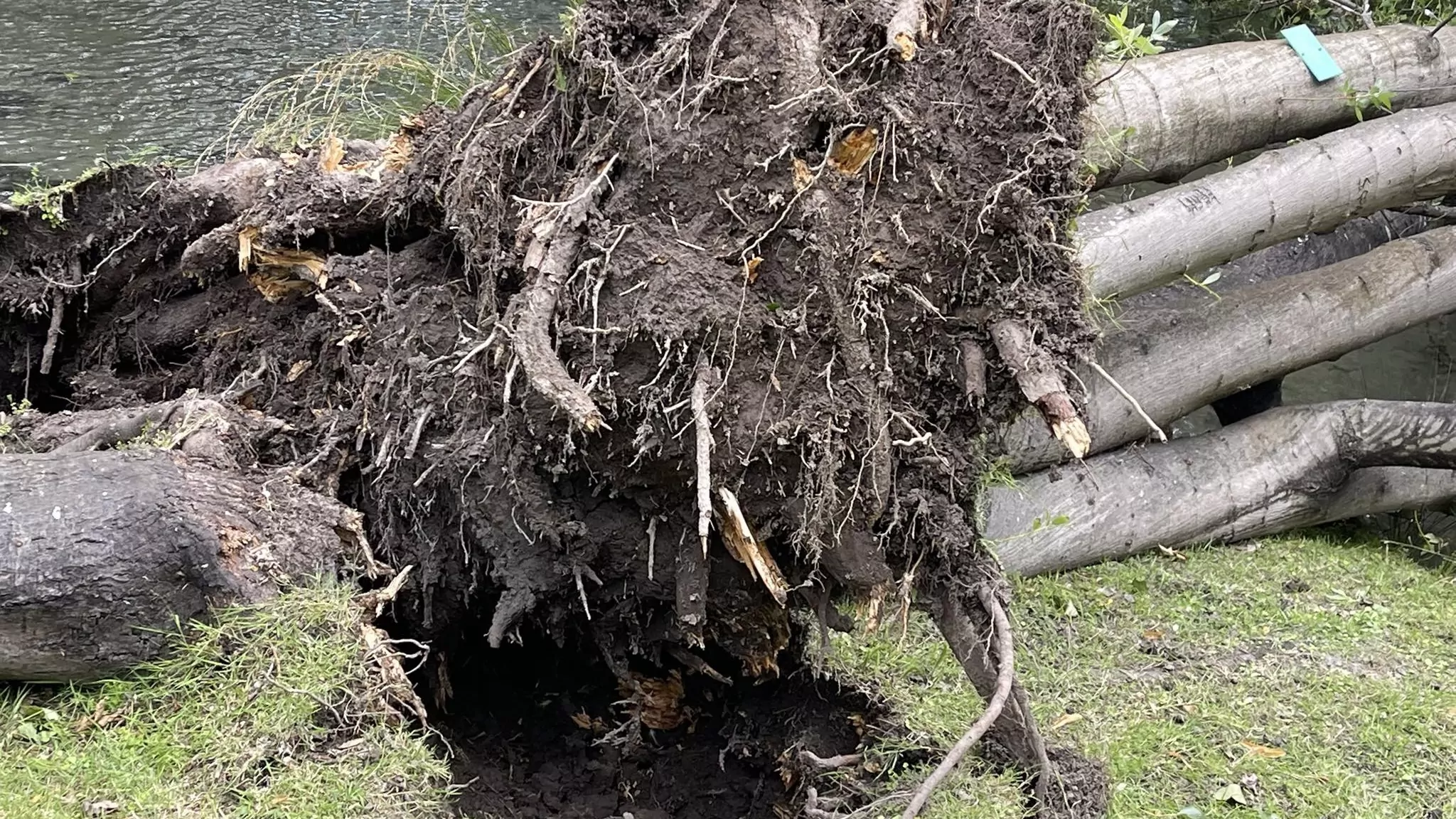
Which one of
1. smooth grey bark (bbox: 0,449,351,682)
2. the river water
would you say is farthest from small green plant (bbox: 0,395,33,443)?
the river water

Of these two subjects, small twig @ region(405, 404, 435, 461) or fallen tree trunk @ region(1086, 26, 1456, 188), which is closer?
small twig @ region(405, 404, 435, 461)

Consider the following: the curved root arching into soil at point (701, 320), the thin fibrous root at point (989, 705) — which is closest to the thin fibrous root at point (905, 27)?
the curved root arching into soil at point (701, 320)

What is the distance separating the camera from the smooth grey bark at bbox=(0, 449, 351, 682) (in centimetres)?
241

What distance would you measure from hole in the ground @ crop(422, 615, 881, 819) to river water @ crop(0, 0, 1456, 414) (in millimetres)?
3646

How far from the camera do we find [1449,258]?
207 inches

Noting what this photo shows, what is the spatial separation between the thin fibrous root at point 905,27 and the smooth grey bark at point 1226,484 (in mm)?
2148

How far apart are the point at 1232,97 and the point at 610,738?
3329 millimetres

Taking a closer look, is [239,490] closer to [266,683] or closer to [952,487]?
[266,683]

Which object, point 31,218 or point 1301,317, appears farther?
point 1301,317

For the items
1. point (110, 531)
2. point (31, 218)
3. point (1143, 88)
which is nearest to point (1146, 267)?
point (1143, 88)

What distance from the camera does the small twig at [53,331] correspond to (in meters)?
3.44

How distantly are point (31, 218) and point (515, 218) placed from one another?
5.80ft

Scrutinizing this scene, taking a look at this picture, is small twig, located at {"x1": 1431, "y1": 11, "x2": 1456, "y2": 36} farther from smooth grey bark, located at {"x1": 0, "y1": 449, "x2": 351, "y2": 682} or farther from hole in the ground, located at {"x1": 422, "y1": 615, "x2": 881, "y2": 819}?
smooth grey bark, located at {"x1": 0, "y1": 449, "x2": 351, "y2": 682}

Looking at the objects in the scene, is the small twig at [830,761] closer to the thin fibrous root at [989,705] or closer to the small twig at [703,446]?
the thin fibrous root at [989,705]
